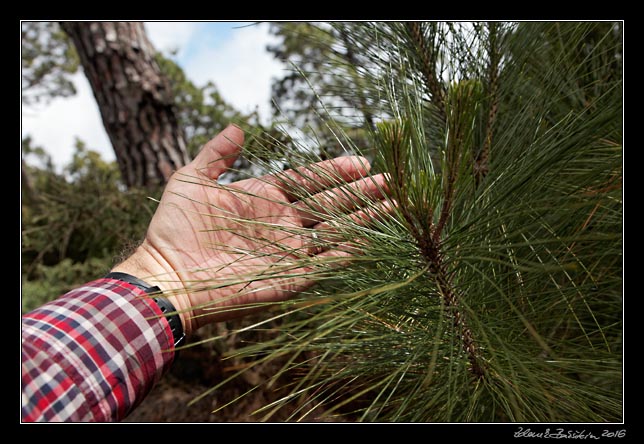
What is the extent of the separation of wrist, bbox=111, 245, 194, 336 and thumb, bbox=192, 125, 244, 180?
0.16 m

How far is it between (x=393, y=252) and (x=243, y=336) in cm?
112

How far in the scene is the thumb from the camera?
648 millimetres

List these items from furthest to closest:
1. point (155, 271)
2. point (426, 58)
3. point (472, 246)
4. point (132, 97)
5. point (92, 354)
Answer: point (132, 97), point (426, 58), point (155, 271), point (92, 354), point (472, 246)

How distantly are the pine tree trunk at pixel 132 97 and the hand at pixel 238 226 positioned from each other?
115cm

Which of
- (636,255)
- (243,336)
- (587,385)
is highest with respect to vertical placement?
(636,255)

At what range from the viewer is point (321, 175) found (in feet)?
1.75

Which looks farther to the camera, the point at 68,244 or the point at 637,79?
the point at 68,244

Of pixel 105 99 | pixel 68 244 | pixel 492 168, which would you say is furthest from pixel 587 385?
pixel 68 244

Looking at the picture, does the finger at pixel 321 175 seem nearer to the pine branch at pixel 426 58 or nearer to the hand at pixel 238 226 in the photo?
the hand at pixel 238 226

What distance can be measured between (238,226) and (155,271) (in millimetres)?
165

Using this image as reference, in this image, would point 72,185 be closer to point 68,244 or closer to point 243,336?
point 68,244

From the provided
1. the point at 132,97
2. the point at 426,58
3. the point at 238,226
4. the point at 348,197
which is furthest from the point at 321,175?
the point at 132,97

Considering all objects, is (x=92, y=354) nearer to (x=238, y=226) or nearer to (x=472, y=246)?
(x=238, y=226)

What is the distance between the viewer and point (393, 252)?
47cm
